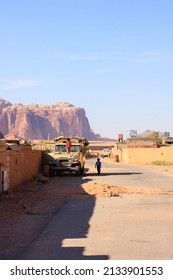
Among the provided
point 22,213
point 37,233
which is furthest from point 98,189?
point 37,233

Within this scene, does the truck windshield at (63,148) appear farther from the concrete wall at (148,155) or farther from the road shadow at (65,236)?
the concrete wall at (148,155)

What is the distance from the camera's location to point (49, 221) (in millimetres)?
14266

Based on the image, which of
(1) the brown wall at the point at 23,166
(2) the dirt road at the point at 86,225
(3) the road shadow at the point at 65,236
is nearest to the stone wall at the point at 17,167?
(1) the brown wall at the point at 23,166

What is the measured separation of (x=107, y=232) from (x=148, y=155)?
56.9m

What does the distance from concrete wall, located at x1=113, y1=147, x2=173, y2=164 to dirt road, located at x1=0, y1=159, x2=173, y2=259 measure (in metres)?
44.1

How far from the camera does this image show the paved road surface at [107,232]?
9766mm

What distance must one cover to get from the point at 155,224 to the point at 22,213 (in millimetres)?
4349

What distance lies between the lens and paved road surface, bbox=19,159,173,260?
32.0 feet

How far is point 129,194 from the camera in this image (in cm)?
2244

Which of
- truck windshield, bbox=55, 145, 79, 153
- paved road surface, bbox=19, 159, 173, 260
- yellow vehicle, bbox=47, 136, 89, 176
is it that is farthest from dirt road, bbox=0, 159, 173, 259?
truck windshield, bbox=55, 145, 79, 153
